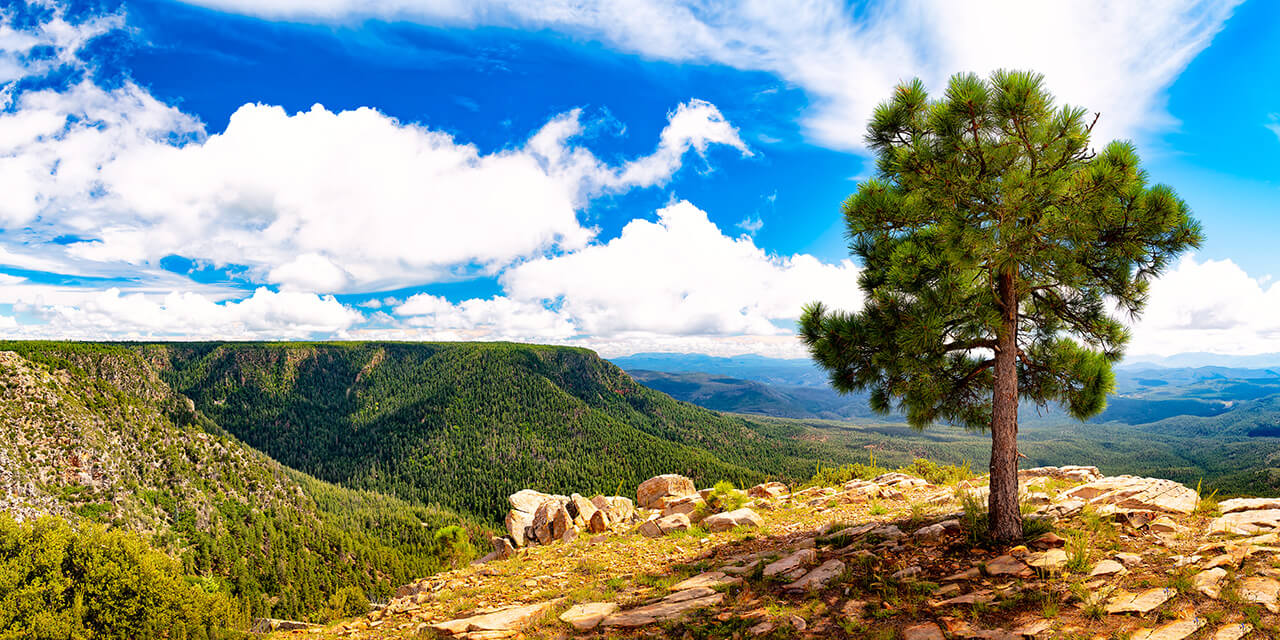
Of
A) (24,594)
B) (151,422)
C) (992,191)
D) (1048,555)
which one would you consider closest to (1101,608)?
(1048,555)

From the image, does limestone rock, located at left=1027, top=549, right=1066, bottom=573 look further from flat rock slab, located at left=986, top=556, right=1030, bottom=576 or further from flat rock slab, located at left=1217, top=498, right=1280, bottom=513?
flat rock slab, located at left=1217, top=498, right=1280, bottom=513

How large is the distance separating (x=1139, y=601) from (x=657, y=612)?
7499mm

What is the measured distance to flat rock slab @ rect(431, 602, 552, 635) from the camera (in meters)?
9.16

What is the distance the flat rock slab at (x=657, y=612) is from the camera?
8688mm

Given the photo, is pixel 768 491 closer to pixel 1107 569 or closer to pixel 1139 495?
pixel 1139 495

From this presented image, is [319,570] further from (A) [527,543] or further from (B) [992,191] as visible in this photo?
(B) [992,191]

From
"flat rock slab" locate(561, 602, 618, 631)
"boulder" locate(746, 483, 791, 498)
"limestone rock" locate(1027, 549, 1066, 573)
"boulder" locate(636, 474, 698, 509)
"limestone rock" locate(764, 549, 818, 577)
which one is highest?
"limestone rock" locate(1027, 549, 1066, 573)

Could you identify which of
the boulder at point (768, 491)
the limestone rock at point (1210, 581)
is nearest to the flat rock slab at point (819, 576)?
the limestone rock at point (1210, 581)

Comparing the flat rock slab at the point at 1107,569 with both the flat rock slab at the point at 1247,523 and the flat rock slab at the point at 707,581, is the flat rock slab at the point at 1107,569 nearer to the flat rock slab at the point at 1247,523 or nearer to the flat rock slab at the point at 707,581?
the flat rock slab at the point at 1247,523

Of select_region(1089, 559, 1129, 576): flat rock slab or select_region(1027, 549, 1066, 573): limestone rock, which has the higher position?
select_region(1089, 559, 1129, 576): flat rock slab

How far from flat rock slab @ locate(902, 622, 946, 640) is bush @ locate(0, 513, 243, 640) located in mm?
20979

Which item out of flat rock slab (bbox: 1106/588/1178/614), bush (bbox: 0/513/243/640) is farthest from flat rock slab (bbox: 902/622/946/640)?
bush (bbox: 0/513/243/640)

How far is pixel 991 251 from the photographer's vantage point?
8.95 meters

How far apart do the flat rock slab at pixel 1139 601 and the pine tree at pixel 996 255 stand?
283 centimetres
